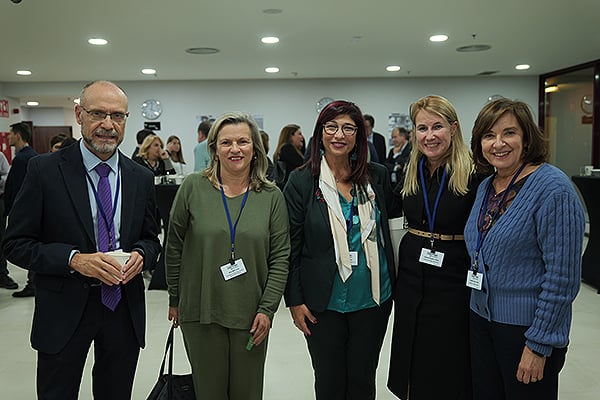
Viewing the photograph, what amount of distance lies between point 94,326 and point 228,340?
53 cm

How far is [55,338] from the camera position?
69.3 inches

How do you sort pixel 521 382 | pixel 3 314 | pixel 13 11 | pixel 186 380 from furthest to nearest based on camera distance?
pixel 13 11, pixel 3 314, pixel 186 380, pixel 521 382

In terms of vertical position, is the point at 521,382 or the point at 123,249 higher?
the point at 123,249

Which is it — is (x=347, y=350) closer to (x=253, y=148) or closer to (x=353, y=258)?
(x=353, y=258)

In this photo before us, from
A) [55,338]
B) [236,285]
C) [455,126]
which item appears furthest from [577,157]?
[55,338]

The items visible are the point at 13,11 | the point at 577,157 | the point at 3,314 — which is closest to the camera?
the point at 3,314

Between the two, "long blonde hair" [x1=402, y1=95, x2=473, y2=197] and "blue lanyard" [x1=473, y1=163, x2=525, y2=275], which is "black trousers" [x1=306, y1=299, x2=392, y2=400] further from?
"long blonde hair" [x1=402, y1=95, x2=473, y2=197]

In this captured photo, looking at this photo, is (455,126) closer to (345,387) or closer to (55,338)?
(345,387)

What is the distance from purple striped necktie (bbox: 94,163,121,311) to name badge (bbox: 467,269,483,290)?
4.26 ft

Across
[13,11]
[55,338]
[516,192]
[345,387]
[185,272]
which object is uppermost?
[13,11]

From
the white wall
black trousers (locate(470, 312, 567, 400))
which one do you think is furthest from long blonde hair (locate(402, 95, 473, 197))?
the white wall

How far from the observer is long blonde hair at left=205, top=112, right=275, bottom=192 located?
208cm

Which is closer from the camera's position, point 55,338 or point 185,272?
point 55,338

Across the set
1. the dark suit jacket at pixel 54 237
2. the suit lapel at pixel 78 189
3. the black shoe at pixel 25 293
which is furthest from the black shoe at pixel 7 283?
the suit lapel at pixel 78 189
